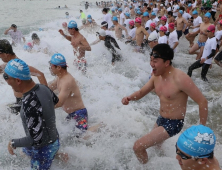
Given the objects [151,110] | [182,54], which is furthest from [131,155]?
[182,54]

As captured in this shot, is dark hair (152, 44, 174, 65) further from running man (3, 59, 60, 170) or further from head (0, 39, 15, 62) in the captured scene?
head (0, 39, 15, 62)

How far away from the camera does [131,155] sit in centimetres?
361

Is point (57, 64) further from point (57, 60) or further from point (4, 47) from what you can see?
point (4, 47)

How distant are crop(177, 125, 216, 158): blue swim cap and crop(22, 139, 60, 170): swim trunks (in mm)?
1502

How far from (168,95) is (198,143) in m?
1.15

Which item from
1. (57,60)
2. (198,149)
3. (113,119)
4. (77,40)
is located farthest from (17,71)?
(77,40)

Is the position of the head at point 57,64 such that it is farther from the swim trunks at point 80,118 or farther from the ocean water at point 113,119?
the ocean water at point 113,119

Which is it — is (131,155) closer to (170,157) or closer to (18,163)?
(170,157)

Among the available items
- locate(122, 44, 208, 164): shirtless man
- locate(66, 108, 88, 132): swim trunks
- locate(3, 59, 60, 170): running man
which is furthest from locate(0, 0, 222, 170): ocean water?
locate(3, 59, 60, 170): running man

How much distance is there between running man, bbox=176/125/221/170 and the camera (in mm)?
1601

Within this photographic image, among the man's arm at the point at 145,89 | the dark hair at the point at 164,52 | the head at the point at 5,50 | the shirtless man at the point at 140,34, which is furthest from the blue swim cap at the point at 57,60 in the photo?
the shirtless man at the point at 140,34

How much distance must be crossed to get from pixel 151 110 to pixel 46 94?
3510mm

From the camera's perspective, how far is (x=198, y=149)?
1.60m

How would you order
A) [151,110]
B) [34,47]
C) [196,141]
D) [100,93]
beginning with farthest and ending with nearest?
1. [34,47]
2. [100,93]
3. [151,110]
4. [196,141]
